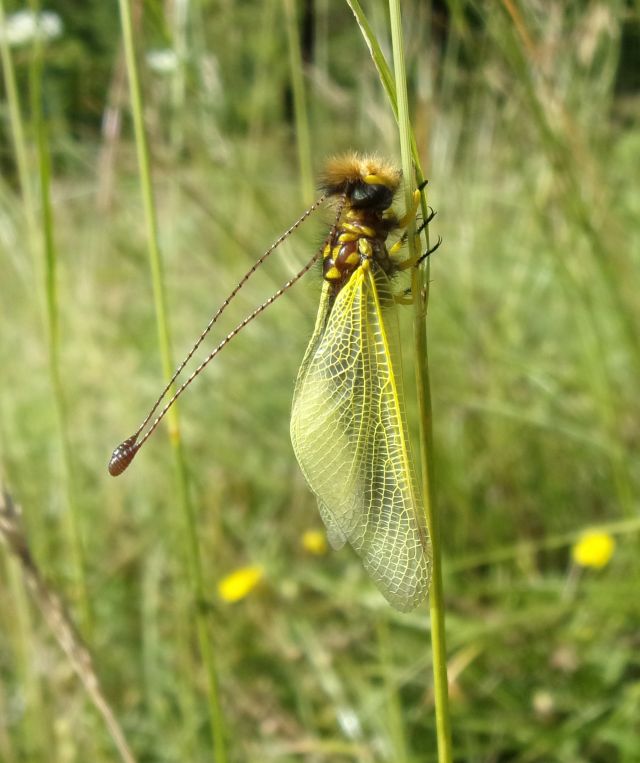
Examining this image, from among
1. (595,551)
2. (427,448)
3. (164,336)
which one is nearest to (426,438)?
(427,448)

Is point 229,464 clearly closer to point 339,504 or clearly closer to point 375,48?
point 339,504

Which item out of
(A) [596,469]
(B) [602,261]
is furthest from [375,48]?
(A) [596,469]

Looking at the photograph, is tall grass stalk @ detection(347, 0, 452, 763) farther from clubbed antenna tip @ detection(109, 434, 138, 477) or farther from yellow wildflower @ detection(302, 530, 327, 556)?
yellow wildflower @ detection(302, 530, 327, 556)

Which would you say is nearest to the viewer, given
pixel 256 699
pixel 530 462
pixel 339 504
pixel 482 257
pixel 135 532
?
pixel 339 504

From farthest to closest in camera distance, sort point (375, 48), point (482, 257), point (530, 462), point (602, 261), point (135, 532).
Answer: point (482, 257) < point (135, 532) < point (530, 462) < point (602, 261) < point (375, 48)

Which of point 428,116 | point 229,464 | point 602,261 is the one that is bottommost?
point 229,464

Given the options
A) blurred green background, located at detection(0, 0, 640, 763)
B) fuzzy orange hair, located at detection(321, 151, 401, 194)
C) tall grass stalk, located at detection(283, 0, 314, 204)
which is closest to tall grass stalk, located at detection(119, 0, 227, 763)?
blurred green background, located at detection(0, 0, 640, 763)

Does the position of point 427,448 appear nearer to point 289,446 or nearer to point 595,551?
point 595,551

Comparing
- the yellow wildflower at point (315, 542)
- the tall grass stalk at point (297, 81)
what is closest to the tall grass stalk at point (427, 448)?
the tall grass stalk at point (297, 81)
